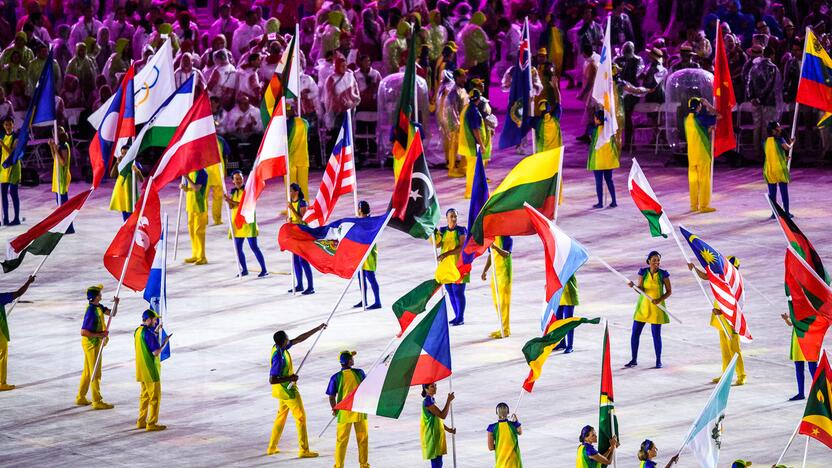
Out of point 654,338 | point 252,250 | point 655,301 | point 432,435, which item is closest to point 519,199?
point 432,435

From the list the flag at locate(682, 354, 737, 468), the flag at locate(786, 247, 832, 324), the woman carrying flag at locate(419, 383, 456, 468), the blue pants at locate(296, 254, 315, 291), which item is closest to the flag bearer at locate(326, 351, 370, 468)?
the woman carrying flag at locate(419, 383, 456, 468)

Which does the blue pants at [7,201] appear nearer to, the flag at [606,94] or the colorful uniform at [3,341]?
the colorful uniform at [3,341]

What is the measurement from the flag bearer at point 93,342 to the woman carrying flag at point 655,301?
20.1ft

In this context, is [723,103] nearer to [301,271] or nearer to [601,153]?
[601,153]

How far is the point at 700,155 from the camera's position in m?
28.3

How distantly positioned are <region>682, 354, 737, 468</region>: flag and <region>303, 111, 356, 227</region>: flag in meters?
8.34

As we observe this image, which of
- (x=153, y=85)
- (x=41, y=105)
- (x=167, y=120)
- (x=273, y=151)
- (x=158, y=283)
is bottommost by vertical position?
(x=158, y=283)

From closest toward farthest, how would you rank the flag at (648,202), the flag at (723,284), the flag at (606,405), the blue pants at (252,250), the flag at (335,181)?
1. the flag at (606,405)
2. the flag at (723,284)
3. the flag at (648,202)
4. the flag at (335,181)
5. the blue pants at (252,250)

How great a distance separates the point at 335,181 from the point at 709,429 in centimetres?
891

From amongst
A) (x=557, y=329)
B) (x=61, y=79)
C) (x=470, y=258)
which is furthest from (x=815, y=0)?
(x=557, y=329)

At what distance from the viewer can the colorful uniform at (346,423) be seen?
18000 mm

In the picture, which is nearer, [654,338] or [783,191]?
[654,338]

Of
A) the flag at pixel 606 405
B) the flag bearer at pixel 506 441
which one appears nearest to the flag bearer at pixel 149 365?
the flag bearer at pixel 506 441

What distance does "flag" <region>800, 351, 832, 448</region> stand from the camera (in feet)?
53.1
